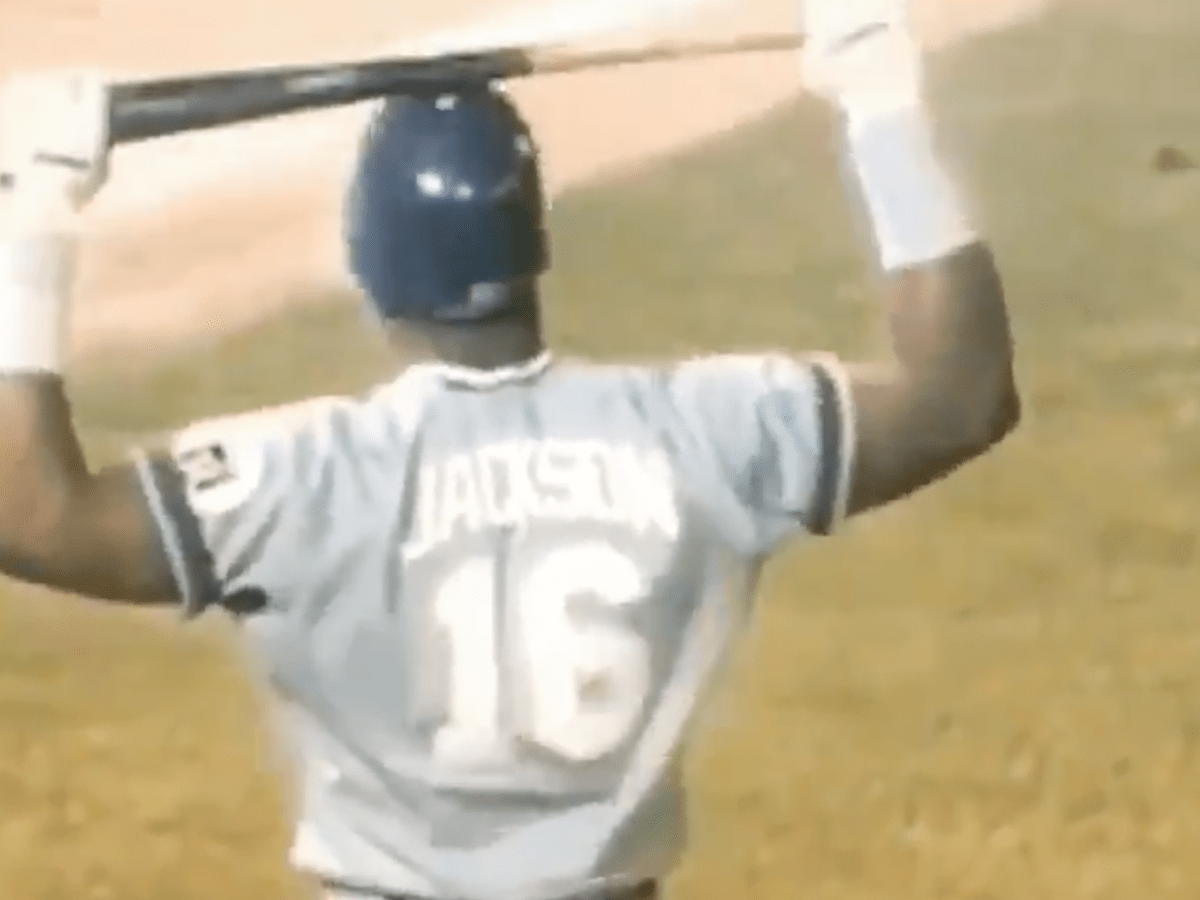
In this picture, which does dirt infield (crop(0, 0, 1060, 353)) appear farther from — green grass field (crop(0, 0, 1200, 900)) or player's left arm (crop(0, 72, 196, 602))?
player's left arm (crop(0, 72, 196, 602))

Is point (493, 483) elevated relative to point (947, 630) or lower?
elevated

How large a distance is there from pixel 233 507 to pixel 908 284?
220 mm

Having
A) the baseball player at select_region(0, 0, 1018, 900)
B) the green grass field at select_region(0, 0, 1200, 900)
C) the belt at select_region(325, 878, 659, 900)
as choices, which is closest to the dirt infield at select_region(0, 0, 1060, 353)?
the green grass field at select_region(0, 0, 1200, 900)

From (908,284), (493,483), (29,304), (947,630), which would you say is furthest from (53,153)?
(947,630)

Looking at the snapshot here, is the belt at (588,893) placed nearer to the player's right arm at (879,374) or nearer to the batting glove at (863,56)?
the player's right arm at (879,374)

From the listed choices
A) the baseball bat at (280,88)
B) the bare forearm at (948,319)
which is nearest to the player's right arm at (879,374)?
the bare forearm at (948,319)

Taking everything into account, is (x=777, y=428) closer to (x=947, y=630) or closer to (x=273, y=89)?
(x=273, y=89)

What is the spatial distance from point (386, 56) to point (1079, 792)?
496mm

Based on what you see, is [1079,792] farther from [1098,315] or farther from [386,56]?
[386,56]

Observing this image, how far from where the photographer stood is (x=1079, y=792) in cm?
92

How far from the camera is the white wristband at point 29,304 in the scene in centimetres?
57

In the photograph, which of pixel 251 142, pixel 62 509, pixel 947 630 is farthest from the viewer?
pixel 947 630

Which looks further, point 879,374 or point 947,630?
point 947,630

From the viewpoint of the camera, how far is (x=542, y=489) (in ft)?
1.97
